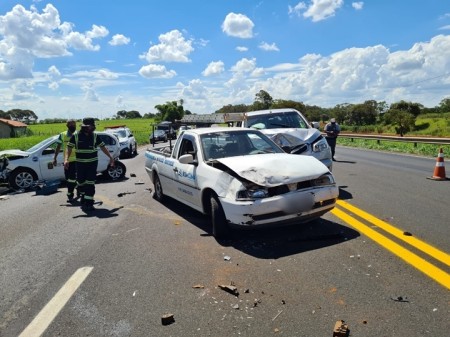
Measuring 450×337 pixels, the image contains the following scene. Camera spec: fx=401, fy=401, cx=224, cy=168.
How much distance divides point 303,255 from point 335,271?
590 mm

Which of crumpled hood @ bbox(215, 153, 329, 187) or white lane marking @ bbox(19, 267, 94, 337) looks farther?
crumpled hood @ bbox(215, 153, 329, 187)

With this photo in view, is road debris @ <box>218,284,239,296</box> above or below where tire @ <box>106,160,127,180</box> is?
above

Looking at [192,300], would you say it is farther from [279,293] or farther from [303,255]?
[303,255]

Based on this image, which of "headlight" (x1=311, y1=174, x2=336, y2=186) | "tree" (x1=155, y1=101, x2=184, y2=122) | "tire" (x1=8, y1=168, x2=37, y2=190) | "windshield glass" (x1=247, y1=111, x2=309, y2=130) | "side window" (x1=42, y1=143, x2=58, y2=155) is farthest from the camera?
"tree" (x1=155, y1=101, x2=184, y2=122)

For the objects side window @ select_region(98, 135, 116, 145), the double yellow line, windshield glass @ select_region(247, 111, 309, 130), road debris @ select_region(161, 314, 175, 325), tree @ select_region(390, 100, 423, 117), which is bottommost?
road debris @ select_region(161, 314, 175, 325)

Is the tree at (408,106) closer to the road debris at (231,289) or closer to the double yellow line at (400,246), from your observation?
the double yellow line at (400,246)

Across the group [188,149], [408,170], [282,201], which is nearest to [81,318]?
[282,201]

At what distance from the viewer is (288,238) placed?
540 centimetres

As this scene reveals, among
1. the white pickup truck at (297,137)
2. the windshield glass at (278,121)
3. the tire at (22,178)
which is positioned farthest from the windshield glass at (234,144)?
the tire at (22,178)

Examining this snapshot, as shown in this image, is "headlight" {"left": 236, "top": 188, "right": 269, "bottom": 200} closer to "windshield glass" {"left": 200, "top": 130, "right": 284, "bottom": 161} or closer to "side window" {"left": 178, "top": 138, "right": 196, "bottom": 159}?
"windshield glass" {"left": 200, "top": 130, "right": 284, "bottom": 161}

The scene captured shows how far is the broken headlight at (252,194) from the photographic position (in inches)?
200

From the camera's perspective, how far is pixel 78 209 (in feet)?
28.0

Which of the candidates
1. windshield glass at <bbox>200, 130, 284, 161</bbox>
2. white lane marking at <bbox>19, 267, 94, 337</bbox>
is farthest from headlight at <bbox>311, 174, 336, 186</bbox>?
white lane marking at <bbox>19, 267, 94, 337</bbox>

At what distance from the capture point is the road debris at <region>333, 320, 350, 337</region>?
2.91 meters
